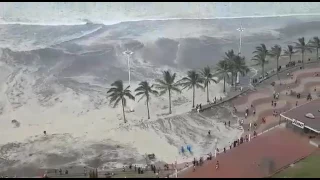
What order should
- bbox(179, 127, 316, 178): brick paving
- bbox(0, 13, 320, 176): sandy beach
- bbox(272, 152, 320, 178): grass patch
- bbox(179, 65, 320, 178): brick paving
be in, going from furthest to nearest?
bbox(0, 13, 320, 176): sandy beach < bbox(179, 65, 320, 178): brick paving < bbox(179, 127, 316, 178): brick paving < bbox(272, 152, 320, 178): grass patch

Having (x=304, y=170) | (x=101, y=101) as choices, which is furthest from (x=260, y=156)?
(x=101, y=101)

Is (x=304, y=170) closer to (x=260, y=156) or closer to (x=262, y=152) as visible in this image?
(x=260, y=156)

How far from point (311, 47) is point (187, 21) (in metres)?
28.2

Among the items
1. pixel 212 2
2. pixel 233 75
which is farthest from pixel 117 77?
pixel 212 2

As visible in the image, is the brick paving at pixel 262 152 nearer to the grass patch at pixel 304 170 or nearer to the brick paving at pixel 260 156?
the brick paving at pixel 260 156

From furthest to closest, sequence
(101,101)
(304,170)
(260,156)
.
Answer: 1. (101,101)
2. (260,156)
3. (304,170)

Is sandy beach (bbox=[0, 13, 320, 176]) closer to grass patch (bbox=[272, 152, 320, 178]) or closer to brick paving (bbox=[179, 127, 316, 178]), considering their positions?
brick paving (bbox=[179, 127, 316, 178])

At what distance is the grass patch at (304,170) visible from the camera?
4331cm

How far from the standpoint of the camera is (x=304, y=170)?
145ft

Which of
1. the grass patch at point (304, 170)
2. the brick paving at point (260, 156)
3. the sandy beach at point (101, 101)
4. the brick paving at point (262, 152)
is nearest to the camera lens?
the grass patch at point (304, 170)

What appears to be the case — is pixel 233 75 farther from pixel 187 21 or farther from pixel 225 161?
pixel 187 21

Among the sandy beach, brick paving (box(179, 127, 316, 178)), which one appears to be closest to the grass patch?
brick paving (box(179, 127, 316, 178))

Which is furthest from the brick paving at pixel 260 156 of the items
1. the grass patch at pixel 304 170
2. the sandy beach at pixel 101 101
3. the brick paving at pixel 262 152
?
the sandy beach at pixel 101 101

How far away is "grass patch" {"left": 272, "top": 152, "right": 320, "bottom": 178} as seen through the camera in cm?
4331
